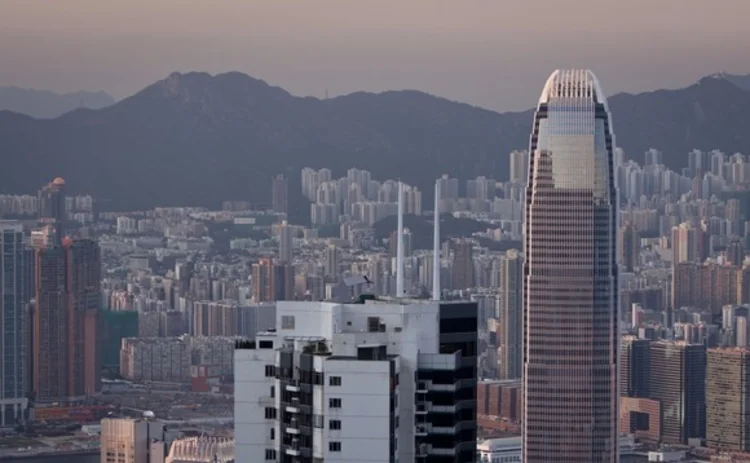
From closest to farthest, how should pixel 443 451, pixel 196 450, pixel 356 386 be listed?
pixel 356 386, pixel 443 451, pixel 196 450

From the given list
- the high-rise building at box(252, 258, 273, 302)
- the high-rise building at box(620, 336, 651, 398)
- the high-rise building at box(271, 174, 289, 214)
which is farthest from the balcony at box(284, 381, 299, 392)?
the high-rise building at box(271, 174, 289, 214)

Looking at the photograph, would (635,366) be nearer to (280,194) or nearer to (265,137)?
(280,194)

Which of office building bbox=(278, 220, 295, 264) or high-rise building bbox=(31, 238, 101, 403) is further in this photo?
office building bbox=(278, 220, 295, 264)

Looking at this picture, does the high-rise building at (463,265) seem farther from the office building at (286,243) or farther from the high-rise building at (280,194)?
the high-rise building at (280,194)

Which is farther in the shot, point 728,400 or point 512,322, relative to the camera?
point 728,400

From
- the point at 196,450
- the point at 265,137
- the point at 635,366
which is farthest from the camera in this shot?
the point at 265,137

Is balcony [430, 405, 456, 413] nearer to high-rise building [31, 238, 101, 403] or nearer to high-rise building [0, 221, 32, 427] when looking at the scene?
high-rise building [0, 221, 32, 427]

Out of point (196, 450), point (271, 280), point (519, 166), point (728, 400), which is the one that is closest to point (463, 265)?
point (519, 166)

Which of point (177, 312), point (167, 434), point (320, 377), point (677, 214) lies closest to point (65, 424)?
point (167, 434)
